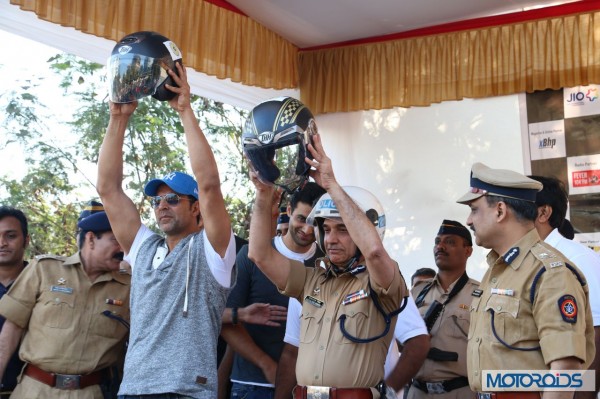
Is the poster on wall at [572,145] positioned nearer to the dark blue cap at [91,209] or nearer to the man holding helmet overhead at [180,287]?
the dark blue cap at [91,209]

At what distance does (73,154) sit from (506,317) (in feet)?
18.2

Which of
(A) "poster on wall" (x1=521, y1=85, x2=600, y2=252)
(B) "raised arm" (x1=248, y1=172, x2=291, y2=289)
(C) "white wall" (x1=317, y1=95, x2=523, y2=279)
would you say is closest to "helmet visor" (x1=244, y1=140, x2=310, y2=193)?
(B) "raised arm" (x1=248, y1=172, x2=291, y2=289)

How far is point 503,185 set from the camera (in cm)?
345

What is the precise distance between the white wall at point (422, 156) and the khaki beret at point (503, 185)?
3406 mm

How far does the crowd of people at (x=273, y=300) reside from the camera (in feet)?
10.6

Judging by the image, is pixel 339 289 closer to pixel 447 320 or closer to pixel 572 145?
pixel 447 320

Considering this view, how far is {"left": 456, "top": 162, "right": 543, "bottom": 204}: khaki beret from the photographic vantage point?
343cm

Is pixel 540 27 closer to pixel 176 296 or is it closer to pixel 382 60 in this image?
pixel 382 60

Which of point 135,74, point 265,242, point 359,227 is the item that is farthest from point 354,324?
point 135,74

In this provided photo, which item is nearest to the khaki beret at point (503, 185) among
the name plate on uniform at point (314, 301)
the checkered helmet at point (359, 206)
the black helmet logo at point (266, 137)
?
the checkered helmet at point (359, 206)

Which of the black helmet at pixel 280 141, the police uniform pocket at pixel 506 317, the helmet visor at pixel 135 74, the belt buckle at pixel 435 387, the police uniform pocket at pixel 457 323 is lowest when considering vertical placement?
the belt buckle at pixel 435 387

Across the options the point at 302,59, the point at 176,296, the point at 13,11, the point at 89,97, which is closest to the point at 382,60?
the point at 302,59

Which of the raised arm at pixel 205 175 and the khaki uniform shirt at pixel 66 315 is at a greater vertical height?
the raised arm at pixel 205 175

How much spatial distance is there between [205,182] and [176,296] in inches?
19.5
